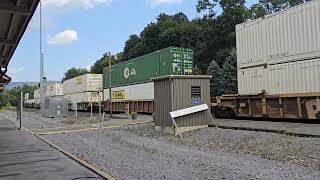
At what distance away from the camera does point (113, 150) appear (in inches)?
565

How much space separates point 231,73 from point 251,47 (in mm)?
26305

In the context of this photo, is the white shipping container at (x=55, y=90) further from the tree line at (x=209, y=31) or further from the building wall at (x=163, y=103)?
the building wall at (x=163, y=103)

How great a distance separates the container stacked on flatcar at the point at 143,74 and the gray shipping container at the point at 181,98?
11.1 meters

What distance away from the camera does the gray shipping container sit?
18828 mm

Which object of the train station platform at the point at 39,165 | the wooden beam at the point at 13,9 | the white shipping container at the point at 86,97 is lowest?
the train station platform at the point at 39,165

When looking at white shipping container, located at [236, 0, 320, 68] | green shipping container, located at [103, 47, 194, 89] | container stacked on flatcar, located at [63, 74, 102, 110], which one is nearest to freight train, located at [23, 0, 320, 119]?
white shipping container, located at [236, 0, 320, 68]

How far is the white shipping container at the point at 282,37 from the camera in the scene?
56.0 ft

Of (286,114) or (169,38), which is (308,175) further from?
(169,38)

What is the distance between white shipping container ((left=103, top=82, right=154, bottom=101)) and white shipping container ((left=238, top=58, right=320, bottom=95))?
13569 mm

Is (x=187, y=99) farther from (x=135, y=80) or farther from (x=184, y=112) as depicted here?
(x=135, y=80)

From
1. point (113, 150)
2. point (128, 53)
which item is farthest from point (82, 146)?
point (128, 53)

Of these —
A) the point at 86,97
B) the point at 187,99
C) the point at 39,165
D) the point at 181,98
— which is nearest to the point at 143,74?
the point at 86,97

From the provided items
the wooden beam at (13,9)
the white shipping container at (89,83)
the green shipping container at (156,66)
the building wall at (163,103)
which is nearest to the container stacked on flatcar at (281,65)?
the building wall at (163,103)

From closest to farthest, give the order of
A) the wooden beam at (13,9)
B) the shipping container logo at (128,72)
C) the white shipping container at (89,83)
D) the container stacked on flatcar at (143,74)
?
the wooden beam at (13,9) < the container stacked on flatcar at (143,74) < the shipping container logo at (128,72) < the white shipping container at (89,83)
